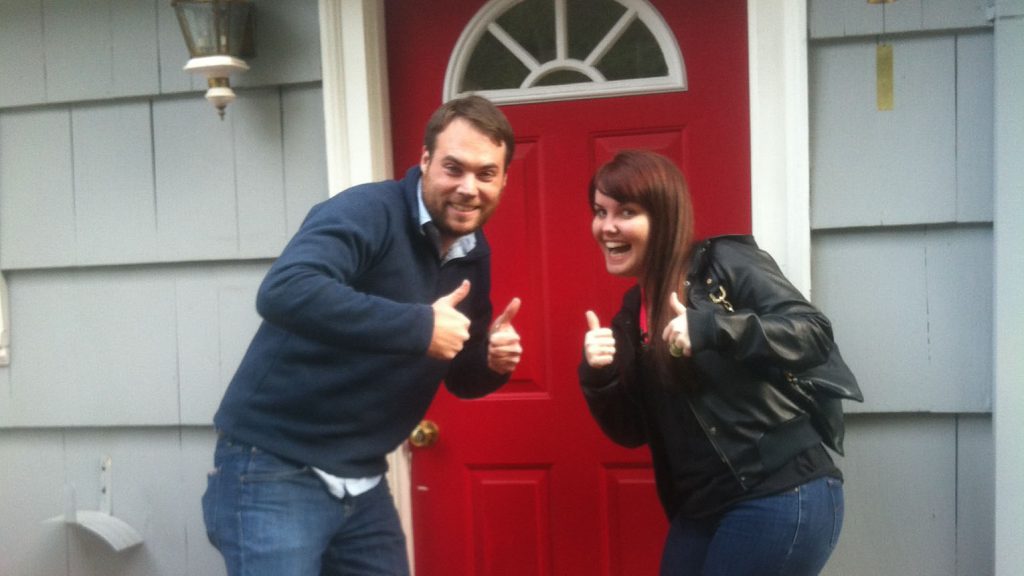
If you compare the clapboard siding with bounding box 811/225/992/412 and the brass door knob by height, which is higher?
the clapboard siding with bounding box 811/225/992/412

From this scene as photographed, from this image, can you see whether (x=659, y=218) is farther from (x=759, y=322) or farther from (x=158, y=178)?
(x=158, y=178)

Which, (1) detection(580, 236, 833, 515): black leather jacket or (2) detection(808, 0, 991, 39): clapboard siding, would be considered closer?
(1) detection(580, 236, 833, 515): black leather jacket

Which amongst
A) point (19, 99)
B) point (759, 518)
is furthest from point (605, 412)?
point (19, 99)

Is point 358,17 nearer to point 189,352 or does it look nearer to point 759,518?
point 189,352

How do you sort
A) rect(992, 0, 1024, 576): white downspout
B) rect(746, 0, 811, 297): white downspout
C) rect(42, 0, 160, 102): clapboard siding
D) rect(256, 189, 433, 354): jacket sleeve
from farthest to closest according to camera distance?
rect(42, 0, 160, 102): clapboard siding → rect(746, 0, 811, 297): white downspout → rect(992, 0, 1024, 576): white downspout → rect(256, 189, 433, 354): jacket sleeve

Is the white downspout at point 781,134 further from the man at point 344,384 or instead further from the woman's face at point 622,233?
the man at point 344,384

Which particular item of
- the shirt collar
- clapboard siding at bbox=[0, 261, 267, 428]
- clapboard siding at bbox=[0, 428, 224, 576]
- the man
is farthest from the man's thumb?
clapboard siding at bbox=[0, 428, 224, 576]

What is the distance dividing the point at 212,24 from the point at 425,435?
1301 millimetres

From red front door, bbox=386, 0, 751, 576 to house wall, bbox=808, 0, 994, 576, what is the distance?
0.28m

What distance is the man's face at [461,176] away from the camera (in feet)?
6.47

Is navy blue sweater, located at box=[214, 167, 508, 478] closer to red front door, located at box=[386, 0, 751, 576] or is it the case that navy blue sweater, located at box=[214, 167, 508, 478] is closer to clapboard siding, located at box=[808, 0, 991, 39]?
red front door, located at box=[386, 0, 751, 576]

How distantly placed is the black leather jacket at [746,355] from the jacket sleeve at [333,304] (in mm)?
563

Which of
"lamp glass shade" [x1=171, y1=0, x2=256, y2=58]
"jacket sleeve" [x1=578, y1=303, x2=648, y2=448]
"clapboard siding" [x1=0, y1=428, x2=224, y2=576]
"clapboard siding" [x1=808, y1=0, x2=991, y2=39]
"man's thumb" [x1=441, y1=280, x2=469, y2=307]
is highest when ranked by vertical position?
"lamp glass shade" [x1=171, y1=0, x2=256, y2=58]

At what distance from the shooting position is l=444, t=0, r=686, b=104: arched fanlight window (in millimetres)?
2578
